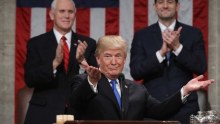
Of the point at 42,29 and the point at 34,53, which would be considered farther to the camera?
the point at 42,29

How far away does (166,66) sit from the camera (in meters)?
6.41

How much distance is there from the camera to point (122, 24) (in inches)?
313

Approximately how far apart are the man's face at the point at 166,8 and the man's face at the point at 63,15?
30.7 inches

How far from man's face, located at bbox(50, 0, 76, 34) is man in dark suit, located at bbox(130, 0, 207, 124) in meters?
0.62

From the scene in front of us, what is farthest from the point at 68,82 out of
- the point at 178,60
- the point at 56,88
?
the point at 178,60

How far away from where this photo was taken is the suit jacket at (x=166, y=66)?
627cm

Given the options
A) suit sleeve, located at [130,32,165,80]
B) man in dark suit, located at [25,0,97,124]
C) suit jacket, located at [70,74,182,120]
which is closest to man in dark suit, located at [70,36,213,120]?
suit jacket, located at [70,74,182,120]

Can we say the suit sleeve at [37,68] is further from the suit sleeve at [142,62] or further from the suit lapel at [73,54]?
the suit sleeve at [142,62]

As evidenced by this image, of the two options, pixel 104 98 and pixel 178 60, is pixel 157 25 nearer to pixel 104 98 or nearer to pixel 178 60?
pixel 178 60

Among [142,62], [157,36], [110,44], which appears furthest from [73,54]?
[110,44]

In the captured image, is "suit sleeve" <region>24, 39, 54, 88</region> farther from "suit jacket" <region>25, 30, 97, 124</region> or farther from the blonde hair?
the blonde hair

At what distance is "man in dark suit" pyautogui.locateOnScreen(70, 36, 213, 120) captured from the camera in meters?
5.07

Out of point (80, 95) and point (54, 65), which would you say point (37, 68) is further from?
point (80, 95)

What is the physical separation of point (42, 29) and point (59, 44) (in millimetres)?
1858
